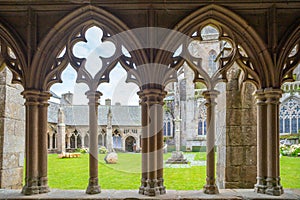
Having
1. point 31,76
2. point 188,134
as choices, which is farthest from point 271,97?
Result: point 188,134

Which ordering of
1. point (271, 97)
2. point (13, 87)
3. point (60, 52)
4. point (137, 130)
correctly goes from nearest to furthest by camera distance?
point (271, 97) < point (60, 52) < point (13, 87) < point (137, 130)

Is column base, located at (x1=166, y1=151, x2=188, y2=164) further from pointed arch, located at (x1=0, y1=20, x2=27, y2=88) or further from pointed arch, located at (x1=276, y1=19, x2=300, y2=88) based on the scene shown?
pointed arch, located at (x1=0, y1=20, x2=27, y2=88)

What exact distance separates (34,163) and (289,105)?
15872 millimetres

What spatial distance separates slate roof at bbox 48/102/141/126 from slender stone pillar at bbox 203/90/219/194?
18.2 meters

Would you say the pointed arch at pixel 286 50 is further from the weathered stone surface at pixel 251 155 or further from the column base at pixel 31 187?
the column base at pixel 31 187

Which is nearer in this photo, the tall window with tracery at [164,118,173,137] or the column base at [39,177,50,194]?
the column base at [39,177,50,194]

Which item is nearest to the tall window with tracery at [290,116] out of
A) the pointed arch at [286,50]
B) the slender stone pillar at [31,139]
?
the pointed arch at [286,50]

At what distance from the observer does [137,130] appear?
24109 mm

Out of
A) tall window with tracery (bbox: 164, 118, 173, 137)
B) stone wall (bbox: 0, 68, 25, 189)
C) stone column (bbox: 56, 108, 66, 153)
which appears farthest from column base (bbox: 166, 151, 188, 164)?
stone column (bbox: 56, 108, 66, 153)

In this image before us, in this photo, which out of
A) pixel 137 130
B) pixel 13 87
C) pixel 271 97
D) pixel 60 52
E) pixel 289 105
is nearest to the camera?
pixel 271 97

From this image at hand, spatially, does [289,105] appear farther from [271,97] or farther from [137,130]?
[271,97]

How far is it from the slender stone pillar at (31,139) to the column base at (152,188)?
1.12 m

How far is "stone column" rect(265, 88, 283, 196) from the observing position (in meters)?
3.05

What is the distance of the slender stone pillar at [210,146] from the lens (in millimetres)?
3109
